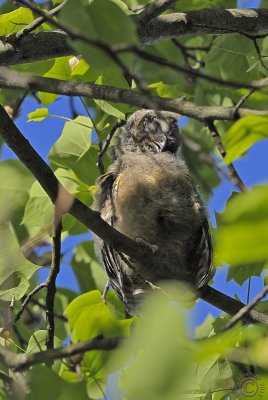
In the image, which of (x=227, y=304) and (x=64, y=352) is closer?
(x=64, y=352)

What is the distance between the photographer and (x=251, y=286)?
3.22m

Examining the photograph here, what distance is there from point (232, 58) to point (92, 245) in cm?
157

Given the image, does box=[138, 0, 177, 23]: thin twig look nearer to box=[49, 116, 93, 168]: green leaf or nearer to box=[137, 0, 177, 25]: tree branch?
box=[137, 0, 177, 25]: tree branch

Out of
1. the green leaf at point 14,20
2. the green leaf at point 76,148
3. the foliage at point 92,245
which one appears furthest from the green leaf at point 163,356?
the green leaf at point 76,148

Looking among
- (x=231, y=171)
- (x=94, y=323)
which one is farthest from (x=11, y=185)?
(x=231, y=171)

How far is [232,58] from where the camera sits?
11.2 ft

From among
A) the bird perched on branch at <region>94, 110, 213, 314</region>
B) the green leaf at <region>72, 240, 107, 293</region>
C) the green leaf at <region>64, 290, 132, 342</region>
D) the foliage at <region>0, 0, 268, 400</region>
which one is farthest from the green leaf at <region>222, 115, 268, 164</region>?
the green leaf at <region>72, 240, 107, 293</region>

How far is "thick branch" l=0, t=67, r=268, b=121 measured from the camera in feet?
5.66

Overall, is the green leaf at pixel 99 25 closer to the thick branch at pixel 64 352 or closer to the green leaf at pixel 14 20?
the thick branch at pixel 64 352

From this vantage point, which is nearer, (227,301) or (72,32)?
(72,32)

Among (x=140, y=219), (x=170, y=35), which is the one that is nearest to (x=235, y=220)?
(x=170, y=35)

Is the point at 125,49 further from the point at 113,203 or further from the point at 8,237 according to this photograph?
the point at 113,203

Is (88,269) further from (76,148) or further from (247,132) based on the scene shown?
(247,132)

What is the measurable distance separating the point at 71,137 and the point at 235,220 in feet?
9.19
